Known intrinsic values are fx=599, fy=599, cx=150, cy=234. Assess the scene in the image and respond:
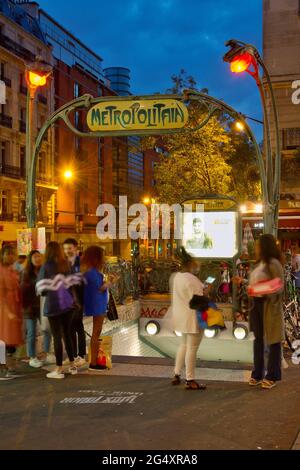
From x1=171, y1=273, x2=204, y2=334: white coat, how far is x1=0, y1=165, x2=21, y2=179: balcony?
35.8 metres

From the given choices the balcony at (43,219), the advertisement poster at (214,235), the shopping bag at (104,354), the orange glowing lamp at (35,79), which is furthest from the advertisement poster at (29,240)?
the balcony at (43,219)

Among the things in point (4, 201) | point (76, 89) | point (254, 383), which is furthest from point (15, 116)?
point (254, 383)

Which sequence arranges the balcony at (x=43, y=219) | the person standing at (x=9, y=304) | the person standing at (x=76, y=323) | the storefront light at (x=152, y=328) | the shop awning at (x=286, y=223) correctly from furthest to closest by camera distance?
the balcony at (x=43, y=219)
the shop awning at (x=286, y=223)
the storefront light at (x=152, y=328)
the person standing at (x=76, y=323)
the person standing at (x=9, y=304)

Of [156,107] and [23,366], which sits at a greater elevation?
[156,107]

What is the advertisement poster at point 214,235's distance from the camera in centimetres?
1415

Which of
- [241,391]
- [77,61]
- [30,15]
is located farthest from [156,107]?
[77,61]

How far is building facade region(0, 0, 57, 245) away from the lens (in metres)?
41.6

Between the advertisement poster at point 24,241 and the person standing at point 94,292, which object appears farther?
the advertisement poster at point 24,241

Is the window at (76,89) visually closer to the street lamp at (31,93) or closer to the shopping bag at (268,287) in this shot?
the street lamp at (31,93)

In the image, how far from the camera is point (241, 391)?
22.8 ft

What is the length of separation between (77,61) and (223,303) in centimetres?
4785

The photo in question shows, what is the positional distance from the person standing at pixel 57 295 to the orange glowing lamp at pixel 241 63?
179 inches
